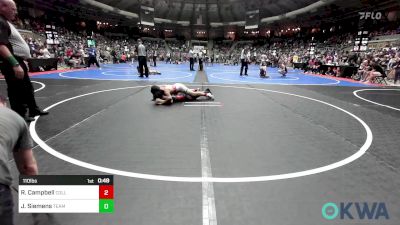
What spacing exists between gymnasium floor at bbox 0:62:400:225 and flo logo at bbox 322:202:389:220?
45 millimetres

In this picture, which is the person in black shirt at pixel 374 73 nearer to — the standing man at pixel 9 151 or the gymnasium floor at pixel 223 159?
the gymnasium floor at pixel 223 159

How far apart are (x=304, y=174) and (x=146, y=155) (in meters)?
1.82

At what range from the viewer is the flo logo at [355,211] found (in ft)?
7.20

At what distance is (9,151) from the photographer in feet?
5.00

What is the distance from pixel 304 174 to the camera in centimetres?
290

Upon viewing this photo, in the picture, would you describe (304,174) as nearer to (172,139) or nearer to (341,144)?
(341,144)

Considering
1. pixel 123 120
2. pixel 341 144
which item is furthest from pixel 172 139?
pixel 341 144

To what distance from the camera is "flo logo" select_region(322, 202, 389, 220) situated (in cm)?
220

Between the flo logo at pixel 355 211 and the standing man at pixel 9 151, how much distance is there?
213 cm

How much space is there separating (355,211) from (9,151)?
2528 millimetres
